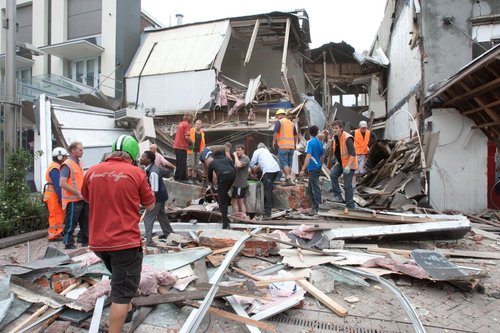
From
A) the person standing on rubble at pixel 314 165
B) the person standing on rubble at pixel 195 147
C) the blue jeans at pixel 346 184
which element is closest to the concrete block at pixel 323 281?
the blue jeans at pixel 346 184

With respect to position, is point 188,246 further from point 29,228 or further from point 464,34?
point 464,34

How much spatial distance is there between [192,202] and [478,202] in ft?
23.9

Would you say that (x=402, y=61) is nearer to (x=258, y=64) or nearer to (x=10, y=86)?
(x=258, y=64)

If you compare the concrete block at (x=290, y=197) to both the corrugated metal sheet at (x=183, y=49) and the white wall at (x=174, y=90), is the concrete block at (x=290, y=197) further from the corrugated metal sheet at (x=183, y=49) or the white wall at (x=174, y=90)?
the corrugated metal sheet at (x=183, y=49)

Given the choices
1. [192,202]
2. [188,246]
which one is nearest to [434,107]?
[192,202]

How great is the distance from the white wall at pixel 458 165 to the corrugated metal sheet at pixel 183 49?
8.71 metres

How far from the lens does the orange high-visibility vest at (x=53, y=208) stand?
20.0ft

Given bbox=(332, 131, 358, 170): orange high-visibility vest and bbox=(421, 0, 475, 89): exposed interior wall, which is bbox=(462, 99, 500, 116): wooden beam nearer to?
bbox=(421, 0, 475, 89): exposed interior wall

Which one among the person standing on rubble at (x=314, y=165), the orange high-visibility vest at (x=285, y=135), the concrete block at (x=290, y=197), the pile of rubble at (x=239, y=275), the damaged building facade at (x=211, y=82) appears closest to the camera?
the pile of rubble at (x=239, y=275)

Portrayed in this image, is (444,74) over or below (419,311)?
over

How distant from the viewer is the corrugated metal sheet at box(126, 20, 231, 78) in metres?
14.0

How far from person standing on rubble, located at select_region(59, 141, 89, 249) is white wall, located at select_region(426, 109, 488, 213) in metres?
8.30

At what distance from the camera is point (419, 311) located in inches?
136

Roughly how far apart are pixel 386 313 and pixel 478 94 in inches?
240
